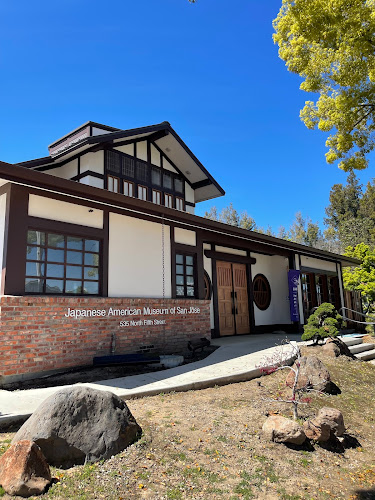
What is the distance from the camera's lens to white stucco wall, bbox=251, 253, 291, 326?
1447cm

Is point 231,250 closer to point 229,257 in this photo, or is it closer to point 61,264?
point 229,257

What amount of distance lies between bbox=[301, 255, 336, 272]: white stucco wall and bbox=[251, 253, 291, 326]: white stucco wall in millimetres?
976

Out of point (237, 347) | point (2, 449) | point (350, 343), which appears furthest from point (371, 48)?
point (2, 449)

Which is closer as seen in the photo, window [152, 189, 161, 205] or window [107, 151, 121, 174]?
window [107, 151, 121, 174]

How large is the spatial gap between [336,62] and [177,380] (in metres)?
7.46

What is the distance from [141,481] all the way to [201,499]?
559 millimetres

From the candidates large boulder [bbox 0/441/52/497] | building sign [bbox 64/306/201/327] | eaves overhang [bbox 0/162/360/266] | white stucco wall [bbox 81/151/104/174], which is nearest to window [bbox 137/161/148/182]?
white stucco wall [bbox 81/151/104/174]

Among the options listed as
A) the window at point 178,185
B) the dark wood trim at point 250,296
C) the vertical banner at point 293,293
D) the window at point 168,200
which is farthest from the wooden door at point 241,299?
the window at point 178,185

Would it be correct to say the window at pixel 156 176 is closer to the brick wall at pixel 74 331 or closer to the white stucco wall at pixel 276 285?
the brick wall at pixel 74 331

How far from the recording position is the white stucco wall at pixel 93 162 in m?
10.0

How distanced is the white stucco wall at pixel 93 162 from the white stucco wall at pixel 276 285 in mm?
6892

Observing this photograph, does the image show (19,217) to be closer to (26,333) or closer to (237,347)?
(26,333)

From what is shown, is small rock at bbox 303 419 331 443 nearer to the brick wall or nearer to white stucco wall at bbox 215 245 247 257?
the brick wall

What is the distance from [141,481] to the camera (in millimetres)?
3320
